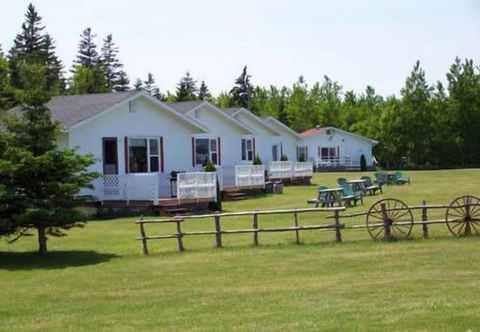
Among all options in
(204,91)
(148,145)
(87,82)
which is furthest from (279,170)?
(204,91)

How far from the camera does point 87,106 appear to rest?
32062 mm

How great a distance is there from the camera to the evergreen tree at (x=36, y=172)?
18047 mm

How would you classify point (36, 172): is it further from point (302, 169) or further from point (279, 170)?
point (302, 169)

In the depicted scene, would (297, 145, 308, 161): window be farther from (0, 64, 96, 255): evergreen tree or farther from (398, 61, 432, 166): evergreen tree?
(0, 64, 96, 255): evergreen tree

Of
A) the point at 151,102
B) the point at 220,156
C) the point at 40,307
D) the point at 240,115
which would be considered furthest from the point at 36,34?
the point at 40,307

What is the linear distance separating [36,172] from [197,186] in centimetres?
1262

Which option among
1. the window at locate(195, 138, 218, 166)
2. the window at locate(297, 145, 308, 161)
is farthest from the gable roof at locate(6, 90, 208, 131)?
the window at locate(297, 145, 308, 161)

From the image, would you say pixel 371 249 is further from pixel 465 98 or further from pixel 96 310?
pixel 465 98

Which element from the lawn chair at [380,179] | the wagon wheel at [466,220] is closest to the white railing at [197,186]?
the lawn chair at [380,179]

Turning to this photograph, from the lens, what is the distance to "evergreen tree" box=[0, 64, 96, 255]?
1805 centimetres

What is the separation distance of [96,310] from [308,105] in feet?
279

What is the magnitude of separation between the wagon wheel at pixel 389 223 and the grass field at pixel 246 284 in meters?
0.42

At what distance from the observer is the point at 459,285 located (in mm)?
12094

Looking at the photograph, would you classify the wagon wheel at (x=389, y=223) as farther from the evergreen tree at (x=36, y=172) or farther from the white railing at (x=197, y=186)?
the white railing at (x=197, y=186)
